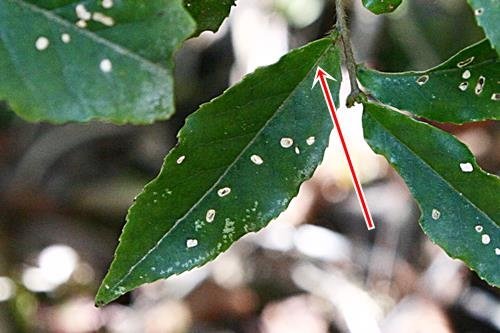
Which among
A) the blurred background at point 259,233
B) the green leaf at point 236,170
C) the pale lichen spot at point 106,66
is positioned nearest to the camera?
the pale lichen spot at point 106,66

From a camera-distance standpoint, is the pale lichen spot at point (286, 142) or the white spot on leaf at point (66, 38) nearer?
the white spot on leaf at point (66, 38)

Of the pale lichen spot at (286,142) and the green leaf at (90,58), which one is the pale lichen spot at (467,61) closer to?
the pale lichen spot at (286,142)

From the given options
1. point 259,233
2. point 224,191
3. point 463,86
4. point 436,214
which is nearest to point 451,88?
point 463,86

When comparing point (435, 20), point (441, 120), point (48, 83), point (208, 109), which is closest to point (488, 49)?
point (441, 120)

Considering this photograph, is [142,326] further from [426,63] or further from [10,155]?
[426,63]

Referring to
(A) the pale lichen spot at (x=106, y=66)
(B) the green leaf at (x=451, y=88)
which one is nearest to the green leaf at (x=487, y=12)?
(B) the green leaf at (x=451, y=88)

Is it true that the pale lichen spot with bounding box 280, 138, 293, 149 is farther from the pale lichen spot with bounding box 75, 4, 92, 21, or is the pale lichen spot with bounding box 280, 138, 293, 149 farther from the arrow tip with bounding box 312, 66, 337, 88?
the pale lichen spot with bounding box 75, 4, 92, 21

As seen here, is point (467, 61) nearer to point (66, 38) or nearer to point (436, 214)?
point (436, 214)

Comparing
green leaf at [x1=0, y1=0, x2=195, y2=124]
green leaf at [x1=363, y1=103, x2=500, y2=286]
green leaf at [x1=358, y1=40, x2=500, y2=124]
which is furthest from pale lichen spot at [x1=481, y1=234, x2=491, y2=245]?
green leaf at [x1=0, y1=0, x2=195, y2=124]
